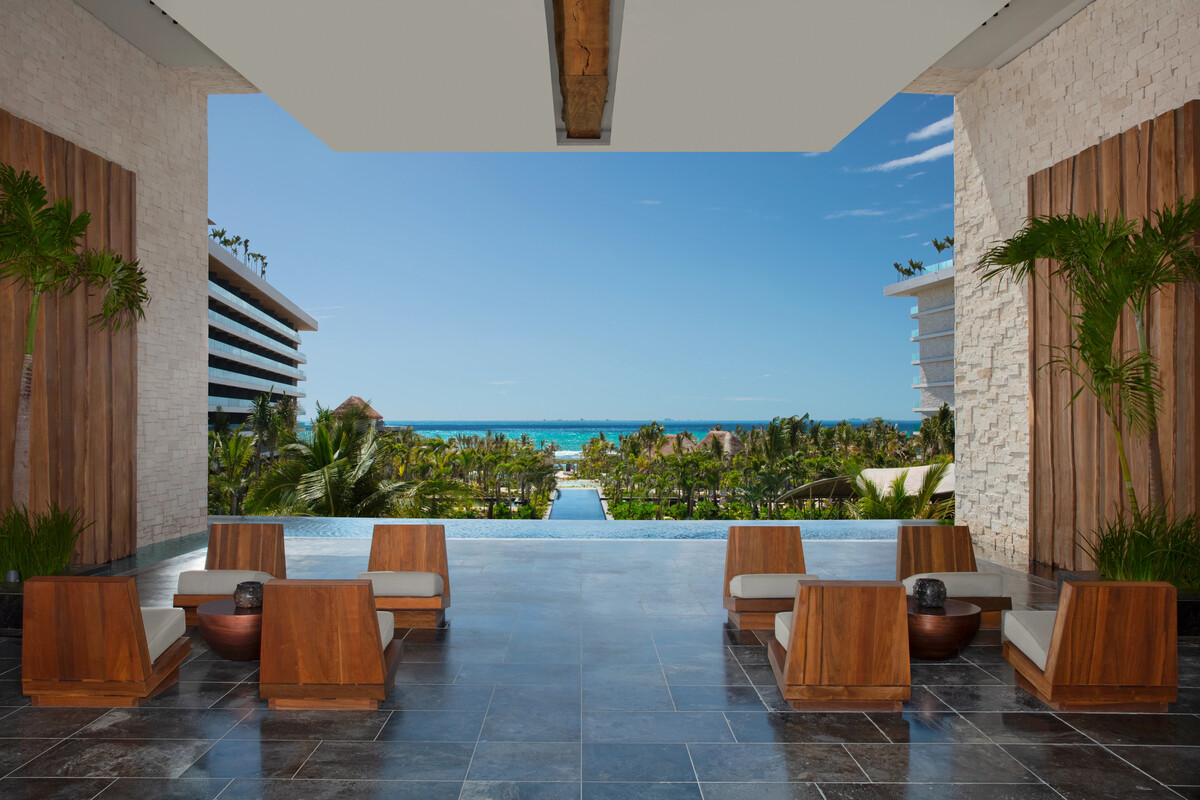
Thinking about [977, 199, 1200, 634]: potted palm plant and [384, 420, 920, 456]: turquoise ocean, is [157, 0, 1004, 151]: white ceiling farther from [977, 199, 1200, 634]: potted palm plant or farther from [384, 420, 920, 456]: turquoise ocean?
[384, 420, 920, 456]: turquoise ocean

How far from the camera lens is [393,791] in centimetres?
315

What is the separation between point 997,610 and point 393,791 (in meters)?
4.56

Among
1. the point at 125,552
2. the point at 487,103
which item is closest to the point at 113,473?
the point at 125,552

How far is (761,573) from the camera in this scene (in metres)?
6.02

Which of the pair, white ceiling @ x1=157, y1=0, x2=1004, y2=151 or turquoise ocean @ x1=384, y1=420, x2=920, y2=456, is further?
turquoise ocean @ x1=384, y1=420, x2=920, y2=456

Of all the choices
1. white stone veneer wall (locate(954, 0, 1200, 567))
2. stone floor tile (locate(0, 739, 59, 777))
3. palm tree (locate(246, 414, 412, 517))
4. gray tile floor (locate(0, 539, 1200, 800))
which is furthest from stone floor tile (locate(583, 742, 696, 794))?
palm tree (locate(246, 414, 412, 517))

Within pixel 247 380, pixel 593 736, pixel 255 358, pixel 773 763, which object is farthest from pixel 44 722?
pixel 255 358

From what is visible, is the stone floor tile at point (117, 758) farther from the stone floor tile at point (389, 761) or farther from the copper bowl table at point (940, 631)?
the copper bowl table at point (940, 631)

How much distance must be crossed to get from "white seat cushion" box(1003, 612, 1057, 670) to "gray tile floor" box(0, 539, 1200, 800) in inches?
10.0

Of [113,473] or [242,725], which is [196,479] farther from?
[242,725]

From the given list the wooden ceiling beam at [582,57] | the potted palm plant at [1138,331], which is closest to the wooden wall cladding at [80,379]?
the wooden ceiling beam at [582,57]

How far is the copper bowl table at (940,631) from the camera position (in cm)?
479

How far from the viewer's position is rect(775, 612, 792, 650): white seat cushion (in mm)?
4348

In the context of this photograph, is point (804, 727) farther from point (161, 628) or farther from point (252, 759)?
point (161, 628)
